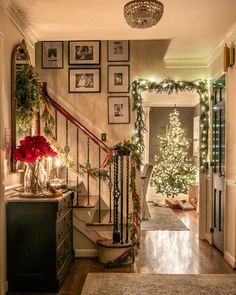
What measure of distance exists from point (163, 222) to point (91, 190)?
199cm

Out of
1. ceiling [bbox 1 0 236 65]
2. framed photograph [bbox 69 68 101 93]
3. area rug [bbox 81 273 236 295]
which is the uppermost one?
ceiling [bbox 1 0 236 65]

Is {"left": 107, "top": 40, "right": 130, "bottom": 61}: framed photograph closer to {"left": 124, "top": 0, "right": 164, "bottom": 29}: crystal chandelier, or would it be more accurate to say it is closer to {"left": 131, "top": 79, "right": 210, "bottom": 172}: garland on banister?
{"left": 131, "top": 79, "right": 210, "bottom": 172}: garland on banister

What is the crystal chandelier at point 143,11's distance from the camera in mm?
3195

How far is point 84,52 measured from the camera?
215 inches

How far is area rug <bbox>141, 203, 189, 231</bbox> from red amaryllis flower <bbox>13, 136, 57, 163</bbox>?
3.20 metres

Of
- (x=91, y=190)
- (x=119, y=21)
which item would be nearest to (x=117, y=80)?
(x=119, y=21)

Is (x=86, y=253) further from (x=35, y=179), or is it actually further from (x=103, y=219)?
(x=35, y=179)

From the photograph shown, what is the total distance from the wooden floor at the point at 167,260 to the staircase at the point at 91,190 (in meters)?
0.31

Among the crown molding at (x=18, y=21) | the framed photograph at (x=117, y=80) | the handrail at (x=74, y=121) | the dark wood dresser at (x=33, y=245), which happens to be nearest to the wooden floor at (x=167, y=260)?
the dark wood dresser at (x=33, y=245)

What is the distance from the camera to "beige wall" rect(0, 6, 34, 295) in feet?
11.0

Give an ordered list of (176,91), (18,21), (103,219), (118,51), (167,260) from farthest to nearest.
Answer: (118,51), (176,91), (103,219), (167,260), (18,21)

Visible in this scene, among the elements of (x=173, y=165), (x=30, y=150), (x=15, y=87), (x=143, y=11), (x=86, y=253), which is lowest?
(x=86, y=253)

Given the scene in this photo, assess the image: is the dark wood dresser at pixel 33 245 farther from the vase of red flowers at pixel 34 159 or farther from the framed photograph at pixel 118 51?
the framed photograph at pixel 118 51

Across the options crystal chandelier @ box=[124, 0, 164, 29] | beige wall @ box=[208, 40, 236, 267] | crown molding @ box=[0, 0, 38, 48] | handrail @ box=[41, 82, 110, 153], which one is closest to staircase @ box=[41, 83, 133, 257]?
handrail @ box=[41, 82, 110, 153]
